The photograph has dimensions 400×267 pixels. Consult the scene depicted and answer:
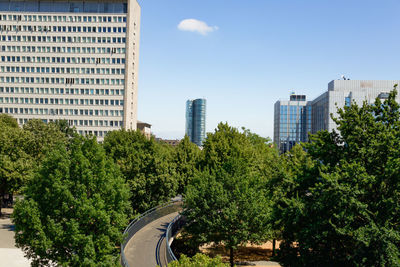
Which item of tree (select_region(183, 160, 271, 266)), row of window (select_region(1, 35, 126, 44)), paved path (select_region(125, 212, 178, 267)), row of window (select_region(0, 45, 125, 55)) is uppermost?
row of window (select_region(1, 35, 126, 44))

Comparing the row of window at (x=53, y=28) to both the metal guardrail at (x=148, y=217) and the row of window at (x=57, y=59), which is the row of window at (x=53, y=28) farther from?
the metal guardrail at (x=148, y=217)

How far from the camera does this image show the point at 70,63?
97.1m

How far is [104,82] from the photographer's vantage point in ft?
316

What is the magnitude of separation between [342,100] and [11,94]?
11887 centimetres

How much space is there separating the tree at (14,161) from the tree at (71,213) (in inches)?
647

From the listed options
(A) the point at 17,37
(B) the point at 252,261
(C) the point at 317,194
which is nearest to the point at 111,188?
(C) the point at 317,194

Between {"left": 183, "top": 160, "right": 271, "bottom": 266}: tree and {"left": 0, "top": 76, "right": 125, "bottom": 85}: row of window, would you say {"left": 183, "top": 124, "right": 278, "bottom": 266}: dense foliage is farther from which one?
{"left": 0, "top": 76, "right": 125, "bottom": 85}: row of window

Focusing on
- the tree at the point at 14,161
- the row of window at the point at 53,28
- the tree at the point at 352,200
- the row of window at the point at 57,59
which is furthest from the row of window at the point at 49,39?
the tree at the point at 352,200

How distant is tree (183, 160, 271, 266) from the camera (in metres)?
28.0

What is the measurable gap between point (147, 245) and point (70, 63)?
82.8m

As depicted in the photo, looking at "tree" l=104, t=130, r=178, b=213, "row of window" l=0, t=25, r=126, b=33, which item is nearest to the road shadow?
"tree" l=104, t=130, r=178, b=213

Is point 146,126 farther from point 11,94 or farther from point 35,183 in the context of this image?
point 35,183

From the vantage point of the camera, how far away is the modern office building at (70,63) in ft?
314

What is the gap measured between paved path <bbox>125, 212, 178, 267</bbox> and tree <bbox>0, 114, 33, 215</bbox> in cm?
1423
